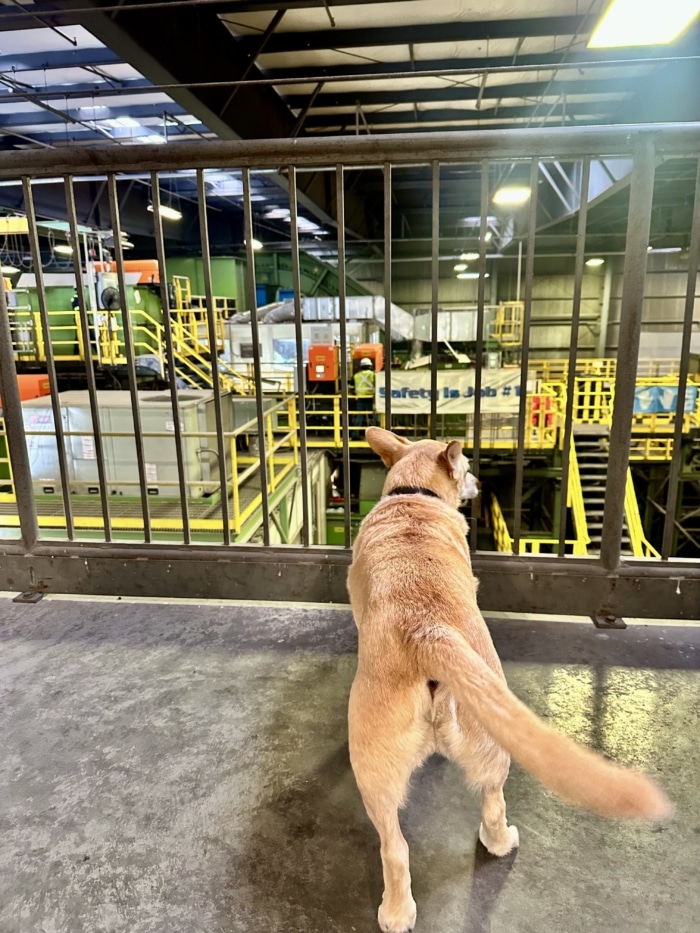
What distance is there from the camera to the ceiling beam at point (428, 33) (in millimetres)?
5723

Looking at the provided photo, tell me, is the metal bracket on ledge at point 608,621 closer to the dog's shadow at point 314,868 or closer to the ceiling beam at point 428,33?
the dog's shadow at point 314,868

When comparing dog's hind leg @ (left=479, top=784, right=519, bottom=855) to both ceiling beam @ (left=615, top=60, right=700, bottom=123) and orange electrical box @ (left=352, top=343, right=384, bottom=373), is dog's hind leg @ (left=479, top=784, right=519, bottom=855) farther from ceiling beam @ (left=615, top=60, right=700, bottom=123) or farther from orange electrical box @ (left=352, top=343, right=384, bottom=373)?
orange electrical box @ (left=352, top=343, right=384, bottom=373)

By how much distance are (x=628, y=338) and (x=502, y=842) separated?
181 cm

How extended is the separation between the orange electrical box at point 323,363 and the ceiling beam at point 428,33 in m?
5.53

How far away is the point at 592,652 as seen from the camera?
86.0 inches

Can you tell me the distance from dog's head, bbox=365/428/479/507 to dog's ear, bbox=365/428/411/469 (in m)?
0.05

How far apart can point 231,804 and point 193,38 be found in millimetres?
6286

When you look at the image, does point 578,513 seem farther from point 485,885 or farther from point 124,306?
point 485,885

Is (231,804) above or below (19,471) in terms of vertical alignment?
below

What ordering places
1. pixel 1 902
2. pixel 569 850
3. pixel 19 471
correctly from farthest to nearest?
pixel 19 471 → pixel 569 850 → pixel 1 902

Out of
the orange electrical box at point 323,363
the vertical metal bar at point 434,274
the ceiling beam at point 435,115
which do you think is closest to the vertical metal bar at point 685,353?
the vertical metal bar at point 434,274

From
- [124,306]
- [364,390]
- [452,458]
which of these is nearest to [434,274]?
[452,458]

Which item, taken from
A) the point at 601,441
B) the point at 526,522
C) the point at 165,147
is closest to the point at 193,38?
the point at 165,147

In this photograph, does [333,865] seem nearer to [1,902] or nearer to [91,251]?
[1,902]
